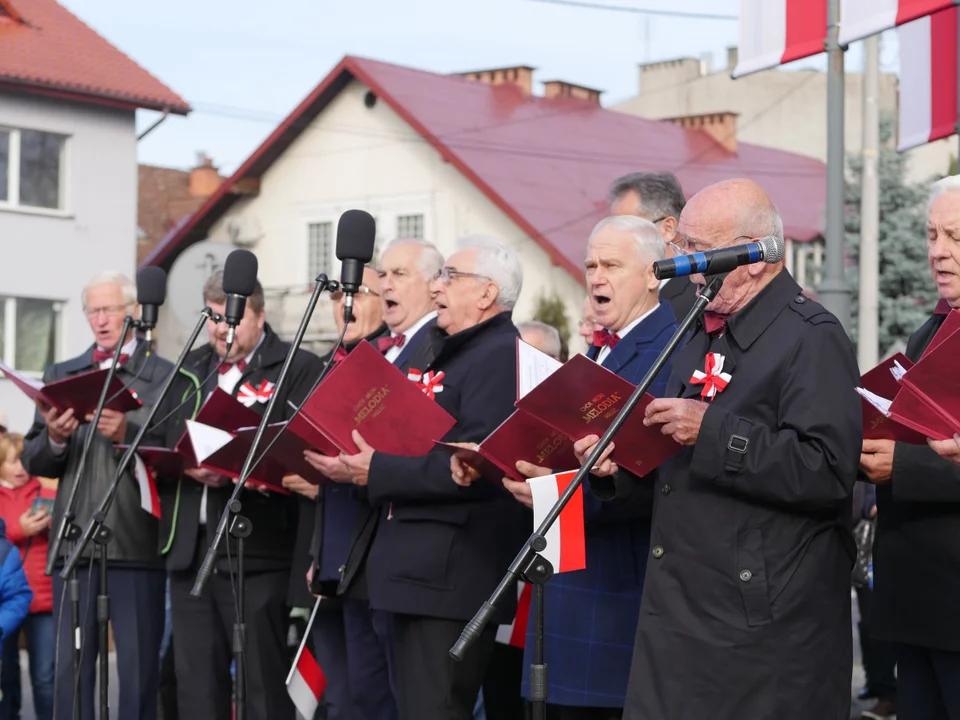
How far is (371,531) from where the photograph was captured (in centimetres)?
648

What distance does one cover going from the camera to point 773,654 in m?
Result: 4.37

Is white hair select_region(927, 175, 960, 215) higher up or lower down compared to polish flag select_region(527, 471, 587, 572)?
higher up

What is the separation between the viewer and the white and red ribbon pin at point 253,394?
753 cm

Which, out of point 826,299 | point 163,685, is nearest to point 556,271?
point 826,299

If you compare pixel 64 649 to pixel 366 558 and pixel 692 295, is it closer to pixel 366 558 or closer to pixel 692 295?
pixel 366 558

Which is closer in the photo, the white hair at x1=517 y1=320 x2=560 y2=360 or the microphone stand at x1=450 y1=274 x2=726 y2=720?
the microphone stand at x1=450 y1=274 x2=726 y2=720

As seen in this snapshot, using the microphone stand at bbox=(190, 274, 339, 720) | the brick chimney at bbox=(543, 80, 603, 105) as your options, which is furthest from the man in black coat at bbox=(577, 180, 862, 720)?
the brick chimney at bbox=(543, 80, 603, 105)

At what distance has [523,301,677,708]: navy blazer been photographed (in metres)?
5.41

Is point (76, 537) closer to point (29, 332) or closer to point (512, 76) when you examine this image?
point (29, 332)

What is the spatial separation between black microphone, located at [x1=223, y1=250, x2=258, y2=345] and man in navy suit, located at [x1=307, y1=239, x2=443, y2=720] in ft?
1.94

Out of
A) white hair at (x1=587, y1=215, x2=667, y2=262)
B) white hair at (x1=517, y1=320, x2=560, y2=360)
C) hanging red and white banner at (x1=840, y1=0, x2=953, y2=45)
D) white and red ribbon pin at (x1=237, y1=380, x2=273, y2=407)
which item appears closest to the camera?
white hair at (x1=587, y1=215, x2=667, y2=262)

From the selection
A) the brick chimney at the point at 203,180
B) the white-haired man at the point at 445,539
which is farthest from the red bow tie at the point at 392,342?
the brick chimney at the point at 203,180

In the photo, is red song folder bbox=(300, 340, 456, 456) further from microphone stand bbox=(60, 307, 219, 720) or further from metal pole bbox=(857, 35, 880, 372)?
metal pole bbox=(857, 35, 880, 372)

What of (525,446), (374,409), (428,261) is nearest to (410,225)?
(428,261)
